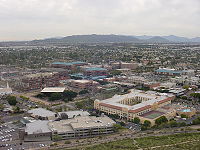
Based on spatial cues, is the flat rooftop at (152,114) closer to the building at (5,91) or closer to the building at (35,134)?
the building at (35,134)

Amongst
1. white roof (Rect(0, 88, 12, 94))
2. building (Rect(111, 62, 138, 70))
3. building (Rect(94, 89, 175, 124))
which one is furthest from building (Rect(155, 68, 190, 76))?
white roof (Rect(0, 88, 12, 94))

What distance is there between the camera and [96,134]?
68.0 feet

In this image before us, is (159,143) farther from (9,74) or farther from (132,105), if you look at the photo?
(9,74)

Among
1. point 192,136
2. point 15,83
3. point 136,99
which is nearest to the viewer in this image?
point 192,136

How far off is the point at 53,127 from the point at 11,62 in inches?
1853

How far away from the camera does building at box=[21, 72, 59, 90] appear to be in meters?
37.9

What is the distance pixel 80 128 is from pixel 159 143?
5.88 meters

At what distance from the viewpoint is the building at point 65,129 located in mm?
19852

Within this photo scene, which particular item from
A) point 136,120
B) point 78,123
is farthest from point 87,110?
point 78,123

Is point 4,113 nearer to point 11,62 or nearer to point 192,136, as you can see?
point 192,136

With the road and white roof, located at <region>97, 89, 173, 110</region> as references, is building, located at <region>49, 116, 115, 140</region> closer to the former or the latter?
the road

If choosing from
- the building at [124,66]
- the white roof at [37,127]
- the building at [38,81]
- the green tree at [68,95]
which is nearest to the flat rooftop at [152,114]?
the white roof at [37,127]

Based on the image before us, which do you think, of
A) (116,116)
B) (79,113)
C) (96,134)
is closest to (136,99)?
(116,116)

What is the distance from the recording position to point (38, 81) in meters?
38.8
